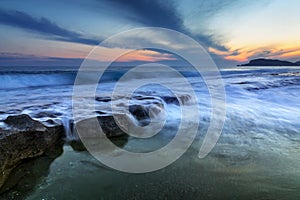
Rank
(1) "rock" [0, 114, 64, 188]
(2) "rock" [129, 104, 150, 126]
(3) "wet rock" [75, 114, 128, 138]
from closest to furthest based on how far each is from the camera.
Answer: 1. (1) "rock" [0, 114, 64, 188]
2. (3) "wet rock" [75, 114, 128, 138]
3. (2) "rock" [129, 104, 150, 126]

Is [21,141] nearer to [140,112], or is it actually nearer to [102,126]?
[102,126]

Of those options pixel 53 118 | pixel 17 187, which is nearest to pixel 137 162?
pixel 17 187

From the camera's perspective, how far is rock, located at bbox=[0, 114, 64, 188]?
2.71 m

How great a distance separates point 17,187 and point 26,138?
1.00 m

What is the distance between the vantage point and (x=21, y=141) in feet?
10.1

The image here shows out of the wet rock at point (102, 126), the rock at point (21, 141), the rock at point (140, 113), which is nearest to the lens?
the rock at point (21, 141)

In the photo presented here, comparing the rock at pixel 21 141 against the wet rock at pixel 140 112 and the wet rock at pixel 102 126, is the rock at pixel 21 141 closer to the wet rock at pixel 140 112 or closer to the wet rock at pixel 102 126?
the wet rock at pixel 102 126

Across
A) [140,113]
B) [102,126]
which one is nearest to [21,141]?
[102,126]

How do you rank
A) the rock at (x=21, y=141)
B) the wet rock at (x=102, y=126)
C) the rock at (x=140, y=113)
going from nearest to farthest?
1. the rock at (x=21, y=141)
2. the wet rock at (x=102, y=126)
3. the rock at (x=140, y=113)

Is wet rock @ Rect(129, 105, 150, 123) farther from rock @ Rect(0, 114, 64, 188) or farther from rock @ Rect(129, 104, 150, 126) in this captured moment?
rock @ Rect(0, 114, 64, 188)

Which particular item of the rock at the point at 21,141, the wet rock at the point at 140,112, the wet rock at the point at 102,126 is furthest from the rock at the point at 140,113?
the rock at the point at 21,141

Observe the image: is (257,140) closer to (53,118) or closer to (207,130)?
(207,130)

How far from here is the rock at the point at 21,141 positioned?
271cm

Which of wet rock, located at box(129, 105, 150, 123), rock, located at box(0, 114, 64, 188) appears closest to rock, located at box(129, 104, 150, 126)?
wet rock, located at box(129, 105, 150, 123)
